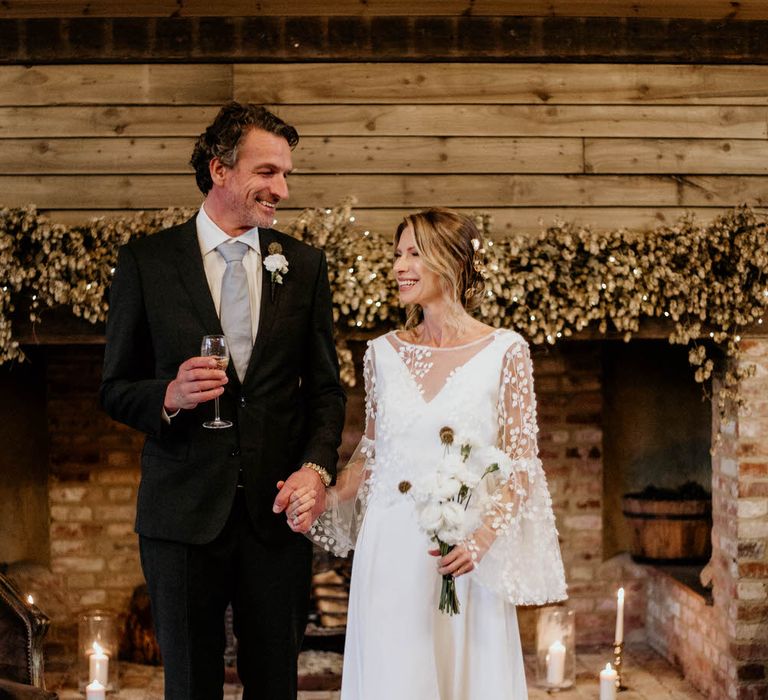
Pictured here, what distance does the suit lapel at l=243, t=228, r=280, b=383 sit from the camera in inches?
95.2

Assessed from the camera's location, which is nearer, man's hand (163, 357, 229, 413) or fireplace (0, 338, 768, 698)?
man's hand (163, 357, 229, 413)

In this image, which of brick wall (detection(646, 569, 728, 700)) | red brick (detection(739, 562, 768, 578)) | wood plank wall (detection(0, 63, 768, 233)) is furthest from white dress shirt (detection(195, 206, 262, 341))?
brick wall (detection(646, 569, 728, 700))

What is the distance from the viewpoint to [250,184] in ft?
8.12

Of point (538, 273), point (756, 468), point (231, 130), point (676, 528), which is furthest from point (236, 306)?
point (676, 528)

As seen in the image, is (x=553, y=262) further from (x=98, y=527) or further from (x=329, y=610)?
(x=98, y=527)

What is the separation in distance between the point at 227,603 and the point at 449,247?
1.09 metres

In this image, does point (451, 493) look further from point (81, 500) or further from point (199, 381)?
point (81, 500)

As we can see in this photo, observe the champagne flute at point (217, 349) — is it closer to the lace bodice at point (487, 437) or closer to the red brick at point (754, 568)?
the lace bodice at point (487, 437)

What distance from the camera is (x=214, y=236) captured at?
8.29 feet

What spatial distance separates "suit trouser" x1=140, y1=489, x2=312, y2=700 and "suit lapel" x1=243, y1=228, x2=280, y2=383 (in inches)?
13.5

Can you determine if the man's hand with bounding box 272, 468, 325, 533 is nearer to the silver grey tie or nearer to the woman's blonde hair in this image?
the silver grey tie

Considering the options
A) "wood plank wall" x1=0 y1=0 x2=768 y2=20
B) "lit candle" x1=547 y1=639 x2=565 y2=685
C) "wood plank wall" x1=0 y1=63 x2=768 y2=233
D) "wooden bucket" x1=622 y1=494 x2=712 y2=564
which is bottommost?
"lit candle" x1=547 y1=639 x2=565 y2=685

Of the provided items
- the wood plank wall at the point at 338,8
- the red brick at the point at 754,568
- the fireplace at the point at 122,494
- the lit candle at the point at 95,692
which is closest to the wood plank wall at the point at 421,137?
the wood plank wall at the point at 338,8

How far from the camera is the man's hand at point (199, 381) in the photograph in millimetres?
2174
